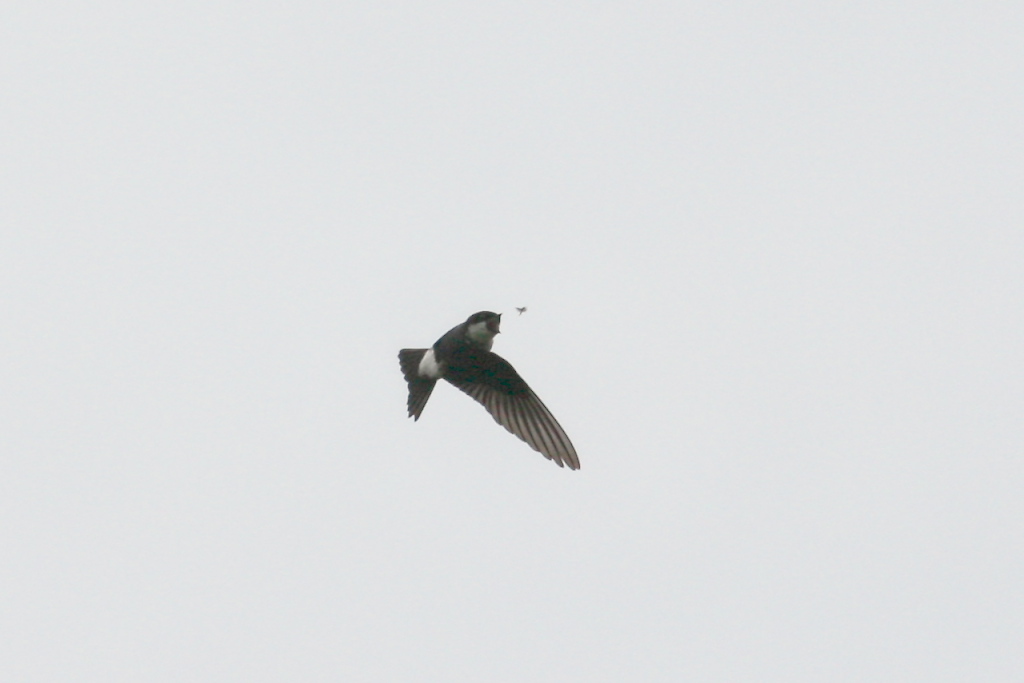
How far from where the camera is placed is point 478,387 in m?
8.83

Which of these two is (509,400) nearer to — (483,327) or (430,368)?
(430,368)

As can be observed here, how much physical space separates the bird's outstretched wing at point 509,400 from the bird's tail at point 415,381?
0.19 metres

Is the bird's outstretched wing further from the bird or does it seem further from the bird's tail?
the bird's tail

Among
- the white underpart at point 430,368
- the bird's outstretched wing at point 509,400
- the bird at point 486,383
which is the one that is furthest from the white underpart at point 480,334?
the white underpart at point 430,368

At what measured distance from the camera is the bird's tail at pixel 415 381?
8.13m

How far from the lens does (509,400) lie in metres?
8.77

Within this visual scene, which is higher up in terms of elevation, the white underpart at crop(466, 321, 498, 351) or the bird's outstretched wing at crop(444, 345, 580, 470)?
the white underpart at crop(466, 321, 498, 351)

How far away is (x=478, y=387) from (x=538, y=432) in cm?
51

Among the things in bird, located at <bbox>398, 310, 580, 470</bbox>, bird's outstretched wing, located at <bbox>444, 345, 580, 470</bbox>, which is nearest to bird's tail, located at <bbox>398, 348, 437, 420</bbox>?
bird, located at <bbox>398, 310, 580, 470</bbox>

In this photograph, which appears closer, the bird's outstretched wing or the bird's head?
the bird's head

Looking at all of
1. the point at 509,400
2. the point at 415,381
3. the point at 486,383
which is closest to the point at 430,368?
the point at 415,381

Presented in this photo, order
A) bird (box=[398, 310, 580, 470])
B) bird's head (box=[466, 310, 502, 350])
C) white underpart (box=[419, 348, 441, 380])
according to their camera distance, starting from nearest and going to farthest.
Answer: bird's head (box=[466, 310, 502, 350]) → bird (box=[398, 310, 580, 470]) → white underpart (box=[419, 348, 441, 380])

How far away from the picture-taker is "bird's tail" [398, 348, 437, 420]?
813 centimetres

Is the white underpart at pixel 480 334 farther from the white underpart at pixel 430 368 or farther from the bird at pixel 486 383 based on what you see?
the white underpart at pixel 430 368
